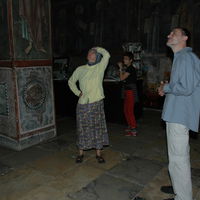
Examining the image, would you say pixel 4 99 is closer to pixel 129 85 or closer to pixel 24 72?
pixel 24 72

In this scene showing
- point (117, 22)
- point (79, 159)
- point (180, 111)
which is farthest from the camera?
point (117, 22)

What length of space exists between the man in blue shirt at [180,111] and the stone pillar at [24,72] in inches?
115

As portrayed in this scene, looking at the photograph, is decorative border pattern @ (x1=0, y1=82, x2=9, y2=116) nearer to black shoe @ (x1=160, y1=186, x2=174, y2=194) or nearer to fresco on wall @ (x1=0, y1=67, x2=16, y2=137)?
fresco on wall @ (x1=0, y1=67, x2=16, y2=137)

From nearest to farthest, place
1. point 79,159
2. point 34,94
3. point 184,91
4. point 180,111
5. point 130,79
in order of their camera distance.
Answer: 1. point 184,91
2. point 180,111
3. point 79,159
4. point 34,94
5. point 130,79

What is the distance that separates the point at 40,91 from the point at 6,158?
1452mm

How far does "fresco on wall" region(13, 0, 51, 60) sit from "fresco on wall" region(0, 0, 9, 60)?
181 mm

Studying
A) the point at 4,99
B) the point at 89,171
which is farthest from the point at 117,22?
the point at 89,171

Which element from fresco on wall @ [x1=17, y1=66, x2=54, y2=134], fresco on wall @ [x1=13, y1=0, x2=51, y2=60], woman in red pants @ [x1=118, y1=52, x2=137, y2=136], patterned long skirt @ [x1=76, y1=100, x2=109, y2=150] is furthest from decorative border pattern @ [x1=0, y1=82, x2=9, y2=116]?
woman in red pants @ [x1=118, y1=52, x2=137, y2=136]

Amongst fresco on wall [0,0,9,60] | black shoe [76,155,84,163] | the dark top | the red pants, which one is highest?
fresco on wall [0,0,9,60]

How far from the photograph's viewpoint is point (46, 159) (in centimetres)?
420

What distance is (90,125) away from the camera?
3.82 metres

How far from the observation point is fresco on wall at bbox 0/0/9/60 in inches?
171

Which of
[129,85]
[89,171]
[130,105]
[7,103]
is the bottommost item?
[89,171]

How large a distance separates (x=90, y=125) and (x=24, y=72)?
176 cm
